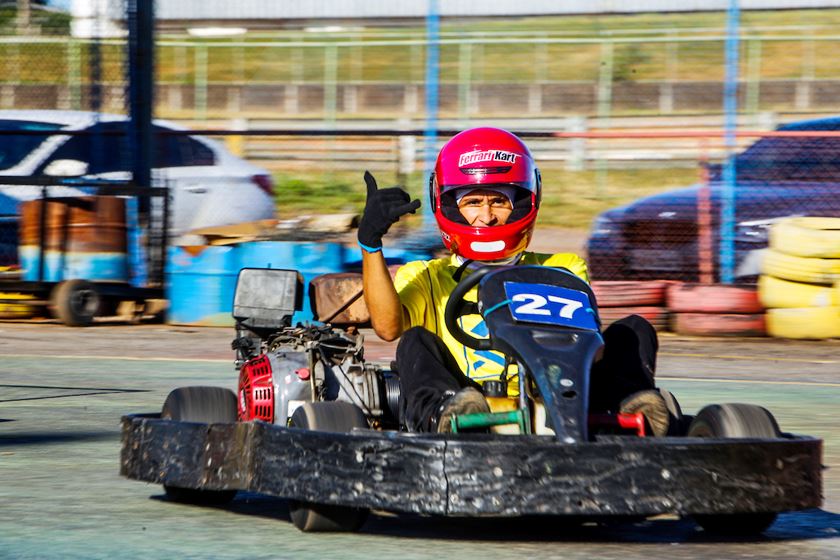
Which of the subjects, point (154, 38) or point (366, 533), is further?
point (154, 38)

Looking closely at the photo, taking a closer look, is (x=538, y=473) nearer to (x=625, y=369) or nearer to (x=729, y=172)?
(x=625, y=369)

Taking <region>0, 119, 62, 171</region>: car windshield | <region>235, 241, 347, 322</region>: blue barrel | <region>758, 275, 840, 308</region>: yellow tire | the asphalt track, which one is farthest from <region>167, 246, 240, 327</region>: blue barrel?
<region>758, 275, 840, 308</region>: yellow tire

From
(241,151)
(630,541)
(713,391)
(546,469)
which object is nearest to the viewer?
(546,469)

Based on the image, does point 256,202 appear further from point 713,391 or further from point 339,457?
point 339,457

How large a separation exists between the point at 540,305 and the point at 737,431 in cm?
62

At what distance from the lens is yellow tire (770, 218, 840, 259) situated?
10398 mm

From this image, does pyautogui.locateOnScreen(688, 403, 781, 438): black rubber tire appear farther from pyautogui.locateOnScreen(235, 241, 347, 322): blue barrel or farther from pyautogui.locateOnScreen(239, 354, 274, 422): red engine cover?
pyautogui.locateOnScreen(235, 241, 347, 322): blue barrel

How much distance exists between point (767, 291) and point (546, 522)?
6772mm

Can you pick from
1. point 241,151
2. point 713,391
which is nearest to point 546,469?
point 713,391

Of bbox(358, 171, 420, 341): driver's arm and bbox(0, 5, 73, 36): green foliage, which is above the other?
bbox(0, 5, 73, 36): green foliage

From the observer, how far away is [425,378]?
4234mm

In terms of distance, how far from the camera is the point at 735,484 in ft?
12.2

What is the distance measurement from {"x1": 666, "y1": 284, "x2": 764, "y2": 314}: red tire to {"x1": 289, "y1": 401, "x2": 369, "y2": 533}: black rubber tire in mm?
7000

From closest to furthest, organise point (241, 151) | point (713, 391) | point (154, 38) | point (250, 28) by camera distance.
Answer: point (713, 391) < point (154, 38) < point (241, 151) < point (250, 28)
